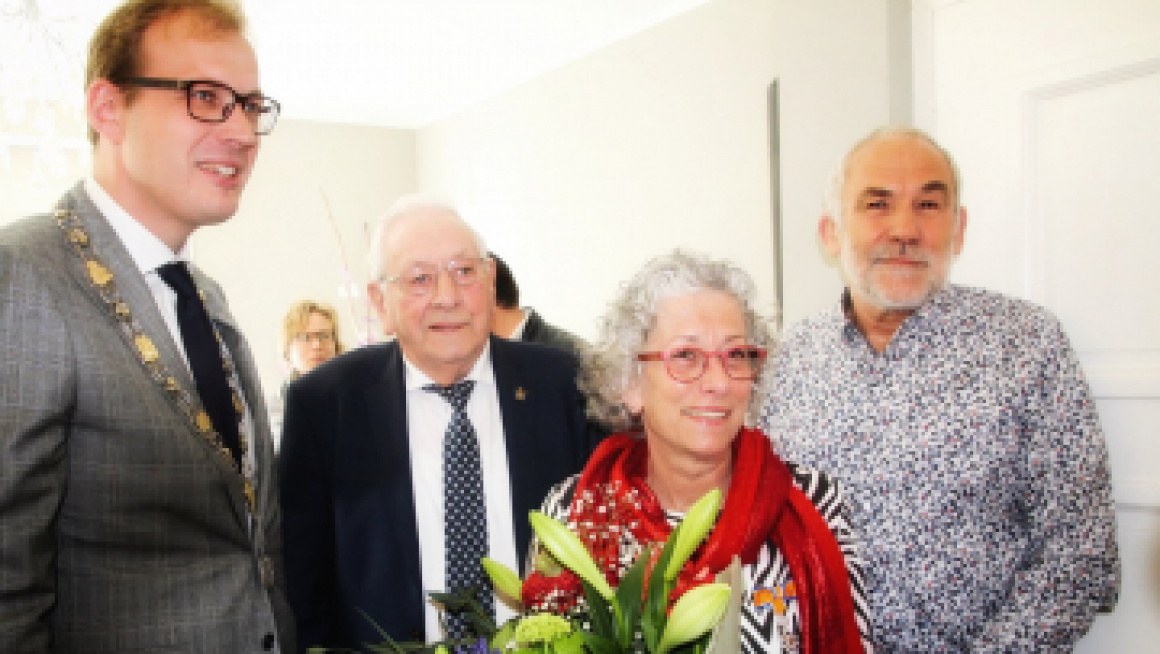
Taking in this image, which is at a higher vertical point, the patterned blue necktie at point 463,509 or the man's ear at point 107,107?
the man's ear at point 107,107

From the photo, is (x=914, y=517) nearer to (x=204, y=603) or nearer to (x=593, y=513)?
(x=593, y=513)

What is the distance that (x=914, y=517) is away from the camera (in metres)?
1.71

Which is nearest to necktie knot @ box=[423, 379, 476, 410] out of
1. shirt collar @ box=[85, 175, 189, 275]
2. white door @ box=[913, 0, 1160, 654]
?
shirt collar @ box=[85, 175, 189, 275]

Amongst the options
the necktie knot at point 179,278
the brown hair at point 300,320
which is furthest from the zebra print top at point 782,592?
the brown hair at point 300,320

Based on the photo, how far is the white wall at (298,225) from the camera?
23.3 feet

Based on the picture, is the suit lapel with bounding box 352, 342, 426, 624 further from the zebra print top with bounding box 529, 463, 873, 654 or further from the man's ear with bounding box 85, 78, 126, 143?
the man's ear with bounding box 85, 78, 126, 143

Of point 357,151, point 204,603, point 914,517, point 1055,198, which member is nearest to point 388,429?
point 204,603

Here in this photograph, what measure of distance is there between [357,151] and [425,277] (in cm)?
637

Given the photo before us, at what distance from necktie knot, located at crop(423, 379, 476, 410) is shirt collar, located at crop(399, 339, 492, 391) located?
15 mm

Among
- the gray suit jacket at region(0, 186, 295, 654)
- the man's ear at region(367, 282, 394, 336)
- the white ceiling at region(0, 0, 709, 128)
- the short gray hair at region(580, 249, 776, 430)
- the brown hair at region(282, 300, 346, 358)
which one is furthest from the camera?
the brown hair at region(282, 300, 346, 358)

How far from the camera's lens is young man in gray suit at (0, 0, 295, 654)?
46.1 inches

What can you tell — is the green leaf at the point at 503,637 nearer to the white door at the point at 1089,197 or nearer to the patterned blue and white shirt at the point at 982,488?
the patterned blue and white shirt at the point at 982,488

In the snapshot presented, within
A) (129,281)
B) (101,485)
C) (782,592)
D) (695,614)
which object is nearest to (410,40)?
(129,281)

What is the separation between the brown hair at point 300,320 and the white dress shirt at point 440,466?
131 inches
